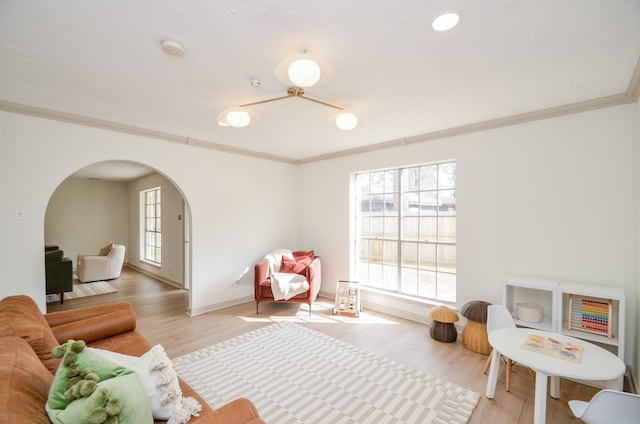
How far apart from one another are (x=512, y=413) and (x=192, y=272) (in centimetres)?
394

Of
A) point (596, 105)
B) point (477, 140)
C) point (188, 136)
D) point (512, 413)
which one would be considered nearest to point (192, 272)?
point (188, 136)

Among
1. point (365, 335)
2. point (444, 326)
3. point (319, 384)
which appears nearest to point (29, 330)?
point (319, 384)

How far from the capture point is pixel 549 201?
9.57 feet

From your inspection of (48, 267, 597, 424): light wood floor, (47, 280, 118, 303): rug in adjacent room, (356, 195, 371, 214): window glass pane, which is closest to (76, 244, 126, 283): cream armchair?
(47, 280, 118, 303): rug in adjacent room

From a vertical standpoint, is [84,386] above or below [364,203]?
A: below

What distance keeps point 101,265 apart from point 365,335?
239 inches

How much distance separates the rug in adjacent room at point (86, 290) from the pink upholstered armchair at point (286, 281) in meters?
3.36

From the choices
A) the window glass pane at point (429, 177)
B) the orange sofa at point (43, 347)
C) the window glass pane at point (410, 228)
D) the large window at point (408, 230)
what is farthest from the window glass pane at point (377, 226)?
the orange sofa at point (43, 347)

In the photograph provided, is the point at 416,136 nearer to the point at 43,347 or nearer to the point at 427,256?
the point at 427,256

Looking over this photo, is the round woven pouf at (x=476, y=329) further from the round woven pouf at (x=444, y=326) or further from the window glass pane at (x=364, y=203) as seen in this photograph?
the window glass pane at (x=364, y=203)

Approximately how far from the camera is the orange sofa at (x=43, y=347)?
0.98 meters

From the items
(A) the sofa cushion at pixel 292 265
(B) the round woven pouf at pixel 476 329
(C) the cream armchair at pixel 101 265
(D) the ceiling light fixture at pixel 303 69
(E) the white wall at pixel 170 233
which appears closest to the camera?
(D) the ceiling light fixture at pixel 303 69

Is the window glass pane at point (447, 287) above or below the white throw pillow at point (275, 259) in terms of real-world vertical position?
below

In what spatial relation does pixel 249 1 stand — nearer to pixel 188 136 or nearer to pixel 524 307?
pixel 188 136
